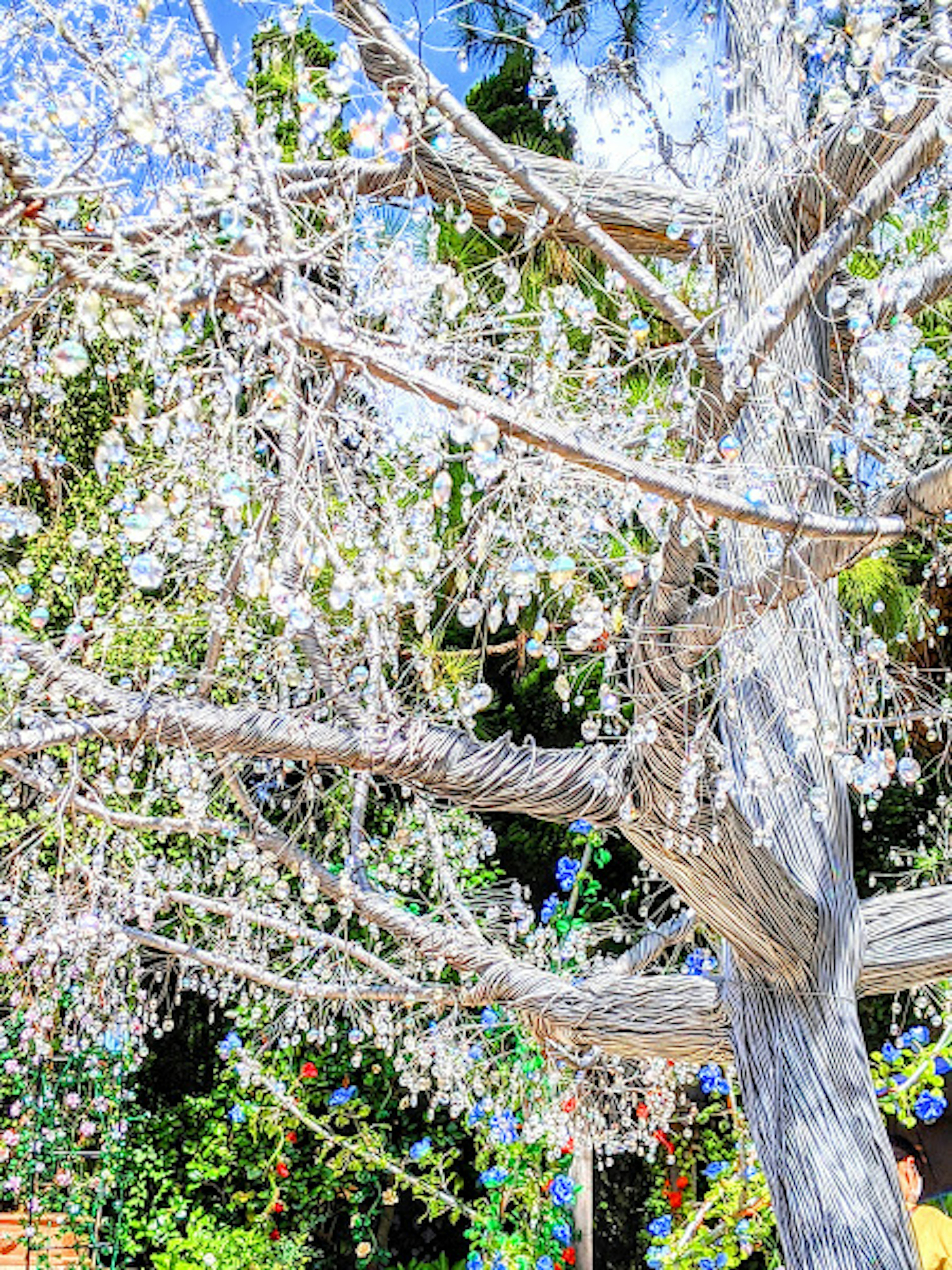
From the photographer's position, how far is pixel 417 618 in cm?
178

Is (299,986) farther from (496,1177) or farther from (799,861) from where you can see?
(496,1177)

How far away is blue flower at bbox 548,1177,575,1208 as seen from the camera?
4.28 meters

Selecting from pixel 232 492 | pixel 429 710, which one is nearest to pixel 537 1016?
pixel 429 710

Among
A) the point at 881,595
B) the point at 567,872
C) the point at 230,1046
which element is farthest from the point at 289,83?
the point at 230,1046

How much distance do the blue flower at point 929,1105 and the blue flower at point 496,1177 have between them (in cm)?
141

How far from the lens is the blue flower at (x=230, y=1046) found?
4520 mm

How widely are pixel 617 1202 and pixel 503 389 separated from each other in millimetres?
4374

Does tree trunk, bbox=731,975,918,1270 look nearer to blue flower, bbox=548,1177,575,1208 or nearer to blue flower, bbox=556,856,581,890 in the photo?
blue flower, bbox=548,1177,575,1208

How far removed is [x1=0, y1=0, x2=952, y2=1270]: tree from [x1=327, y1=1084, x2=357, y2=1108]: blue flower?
1775mm

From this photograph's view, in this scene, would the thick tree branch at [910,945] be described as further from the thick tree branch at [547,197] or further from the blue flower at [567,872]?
the blue flower at [567,872]

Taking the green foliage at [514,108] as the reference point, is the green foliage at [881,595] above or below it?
below

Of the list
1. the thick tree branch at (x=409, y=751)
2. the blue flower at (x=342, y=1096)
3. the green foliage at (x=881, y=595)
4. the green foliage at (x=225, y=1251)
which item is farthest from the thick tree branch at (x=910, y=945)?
the green foliage at (x=225, y=1251)

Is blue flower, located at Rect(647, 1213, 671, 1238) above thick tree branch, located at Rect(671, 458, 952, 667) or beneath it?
beneath

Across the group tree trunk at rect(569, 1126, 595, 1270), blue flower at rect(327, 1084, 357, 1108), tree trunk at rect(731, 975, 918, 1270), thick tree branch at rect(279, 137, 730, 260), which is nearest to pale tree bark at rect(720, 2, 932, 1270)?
tree trunk at rect(731, 975, 918, 1270)
